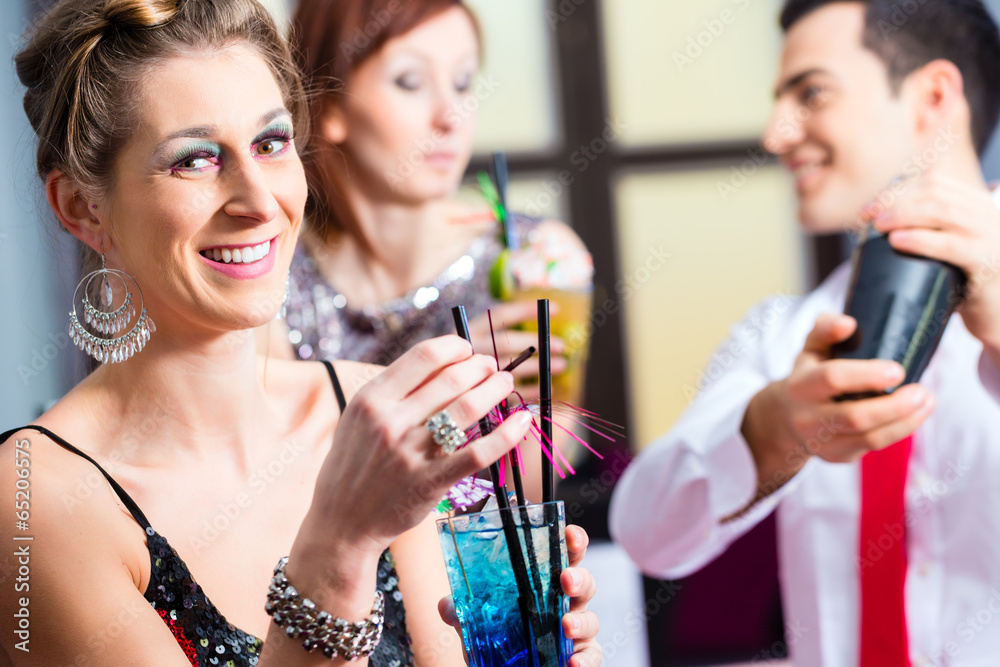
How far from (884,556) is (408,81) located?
3.96 feet

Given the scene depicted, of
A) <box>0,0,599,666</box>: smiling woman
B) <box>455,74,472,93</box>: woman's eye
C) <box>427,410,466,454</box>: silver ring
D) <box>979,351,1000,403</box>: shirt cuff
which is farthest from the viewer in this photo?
<box>455,74,472,93</box>: woman's eye

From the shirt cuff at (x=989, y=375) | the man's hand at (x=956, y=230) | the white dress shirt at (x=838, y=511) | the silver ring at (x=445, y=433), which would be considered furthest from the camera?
the white dress shirt at (x=838, y=511)

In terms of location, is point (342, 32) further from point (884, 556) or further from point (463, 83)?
point (884, 556)

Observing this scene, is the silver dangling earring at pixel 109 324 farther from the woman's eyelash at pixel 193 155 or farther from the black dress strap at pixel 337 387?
the black dress strap at pixel 337 387

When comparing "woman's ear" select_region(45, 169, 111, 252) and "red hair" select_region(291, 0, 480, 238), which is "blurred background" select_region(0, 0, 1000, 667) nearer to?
"red hair" select_region(291, 0, 480, 238)

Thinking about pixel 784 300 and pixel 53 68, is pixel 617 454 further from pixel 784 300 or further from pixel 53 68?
pixel 53 68

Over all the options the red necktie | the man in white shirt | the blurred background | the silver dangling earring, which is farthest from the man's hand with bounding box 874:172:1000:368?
the blurred background

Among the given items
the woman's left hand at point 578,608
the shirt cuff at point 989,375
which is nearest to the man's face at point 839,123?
the shirt cuff at point 989,375

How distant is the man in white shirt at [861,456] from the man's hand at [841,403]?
0.16ft

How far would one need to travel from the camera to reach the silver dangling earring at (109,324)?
94 centimetres

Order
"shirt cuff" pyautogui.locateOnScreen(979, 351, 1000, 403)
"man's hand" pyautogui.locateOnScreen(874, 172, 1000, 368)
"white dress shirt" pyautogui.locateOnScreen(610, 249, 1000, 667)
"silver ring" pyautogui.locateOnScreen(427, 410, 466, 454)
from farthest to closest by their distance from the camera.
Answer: "white dress shirt" pyautogui.locateOnScreen(610, 249, 1000, 667)
"shirt cuff" pyautogui.locateOnScreen(979, 351, 1000, 403)
"man's hand" pyautogui.locateOnScreen(874, 172, 1000, 368)
"silver ring" pyautogui.locateOnScreen(427, 410, 466, 454)

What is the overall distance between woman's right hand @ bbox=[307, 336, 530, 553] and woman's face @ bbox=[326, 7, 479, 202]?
110 cm

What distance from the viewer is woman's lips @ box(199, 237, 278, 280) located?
0.90 meters

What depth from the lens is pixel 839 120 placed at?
1729mm
